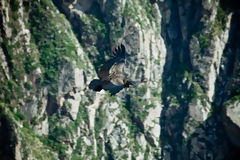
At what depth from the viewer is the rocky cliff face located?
63.7 metres

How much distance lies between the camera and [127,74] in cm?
7519

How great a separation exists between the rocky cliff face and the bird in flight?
27.1 m

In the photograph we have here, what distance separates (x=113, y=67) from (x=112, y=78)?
1.82 m

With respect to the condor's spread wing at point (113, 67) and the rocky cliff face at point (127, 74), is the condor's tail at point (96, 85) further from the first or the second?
the rocky cliff face at point (127, 74)

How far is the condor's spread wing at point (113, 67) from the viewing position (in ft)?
106

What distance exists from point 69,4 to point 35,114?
17.6 metres

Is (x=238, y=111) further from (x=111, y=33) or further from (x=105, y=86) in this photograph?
(x=105, y=86)

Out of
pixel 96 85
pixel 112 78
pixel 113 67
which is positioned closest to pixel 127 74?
pixel 113 67

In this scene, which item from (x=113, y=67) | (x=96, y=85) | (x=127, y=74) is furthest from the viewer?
(x=127, y=74)

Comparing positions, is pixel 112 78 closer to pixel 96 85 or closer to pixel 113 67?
pixel 96 85

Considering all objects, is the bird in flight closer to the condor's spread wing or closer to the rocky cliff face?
the condor's spread wing

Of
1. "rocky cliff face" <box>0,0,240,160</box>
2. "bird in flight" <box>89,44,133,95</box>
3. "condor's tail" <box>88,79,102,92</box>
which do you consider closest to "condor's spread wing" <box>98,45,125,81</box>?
"bird in flight" <box>89,44,133,95</box>

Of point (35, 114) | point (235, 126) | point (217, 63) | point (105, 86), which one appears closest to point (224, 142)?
point (235, 126)

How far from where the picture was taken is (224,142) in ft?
233
